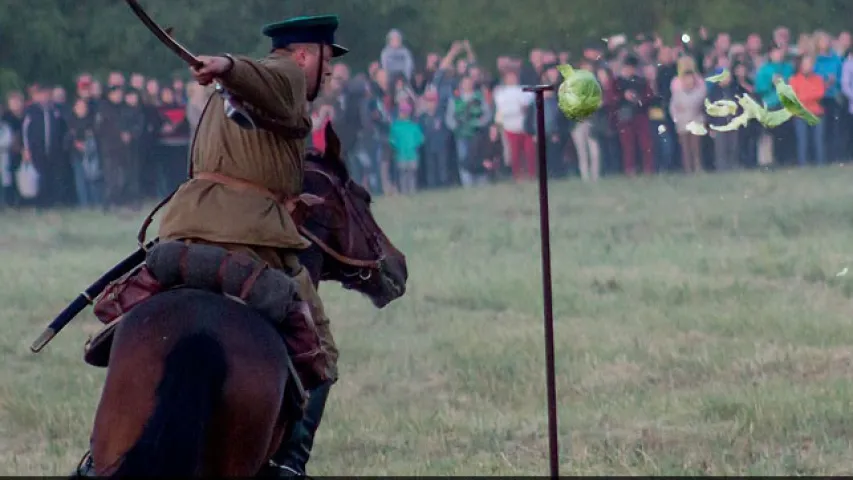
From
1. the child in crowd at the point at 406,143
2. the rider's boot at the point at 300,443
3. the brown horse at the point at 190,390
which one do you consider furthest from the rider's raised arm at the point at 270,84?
the child in crowd at the point at 406,143

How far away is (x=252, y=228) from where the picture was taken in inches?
198

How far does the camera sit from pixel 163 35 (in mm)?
4223

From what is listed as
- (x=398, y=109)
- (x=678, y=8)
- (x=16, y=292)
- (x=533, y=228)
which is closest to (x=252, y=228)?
(x=16, y=292)

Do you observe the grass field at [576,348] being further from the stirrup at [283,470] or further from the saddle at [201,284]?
the saddle at [201,284]

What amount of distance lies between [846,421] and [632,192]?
11.8m

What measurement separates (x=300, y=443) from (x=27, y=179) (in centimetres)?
1726

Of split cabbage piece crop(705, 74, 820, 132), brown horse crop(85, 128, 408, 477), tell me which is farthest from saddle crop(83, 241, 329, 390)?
split cabbage piece crop(705, 74, 820, 132)

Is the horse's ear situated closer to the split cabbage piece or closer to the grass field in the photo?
the split cabbage piece

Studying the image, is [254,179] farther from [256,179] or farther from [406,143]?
[406,143]

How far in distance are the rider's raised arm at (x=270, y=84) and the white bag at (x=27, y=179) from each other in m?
17.5

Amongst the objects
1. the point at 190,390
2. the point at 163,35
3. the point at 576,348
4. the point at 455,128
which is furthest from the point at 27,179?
the point at 163,35

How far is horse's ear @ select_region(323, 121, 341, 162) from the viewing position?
235 inches

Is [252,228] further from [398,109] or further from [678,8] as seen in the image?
[678,8]

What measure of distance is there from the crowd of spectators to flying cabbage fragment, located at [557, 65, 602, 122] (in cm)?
1614
